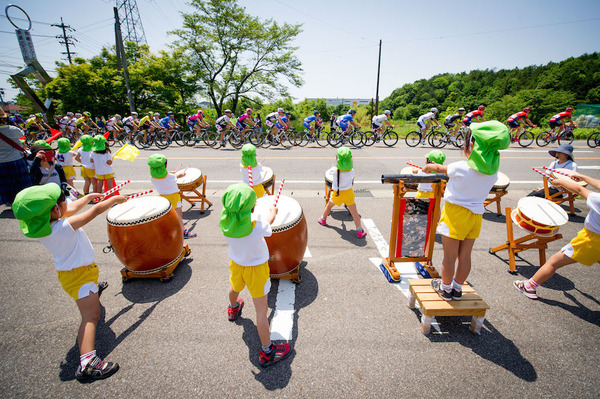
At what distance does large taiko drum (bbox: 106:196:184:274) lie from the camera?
3246mm

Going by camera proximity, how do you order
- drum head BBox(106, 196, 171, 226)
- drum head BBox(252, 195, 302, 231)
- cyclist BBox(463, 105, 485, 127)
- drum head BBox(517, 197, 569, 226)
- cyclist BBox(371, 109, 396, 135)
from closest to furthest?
drum head BBox(252, 195, 302, 231), drum head BBox(106, 196, 171, 226), drum head BBox(517, 197, 569, 226), cyclist BBox(463, 105, 485, 127), cyclist BBox(371, 109, 396, 135)

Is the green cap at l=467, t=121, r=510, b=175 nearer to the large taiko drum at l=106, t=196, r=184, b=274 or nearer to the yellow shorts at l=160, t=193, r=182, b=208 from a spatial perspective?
the large taiko drum at l=106, t=196, r=184, b=274

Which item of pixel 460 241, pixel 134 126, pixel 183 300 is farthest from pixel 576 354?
pixel 134 126

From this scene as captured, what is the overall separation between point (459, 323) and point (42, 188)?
4.40 m

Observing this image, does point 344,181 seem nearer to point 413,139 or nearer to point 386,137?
point 386,137

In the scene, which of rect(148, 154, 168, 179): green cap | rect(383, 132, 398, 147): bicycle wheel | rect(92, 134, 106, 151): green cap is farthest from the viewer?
rect(383, 132, 398, 147): bicycle wheel

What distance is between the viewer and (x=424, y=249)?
12.0 ft

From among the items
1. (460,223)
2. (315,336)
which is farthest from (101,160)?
(460,223)

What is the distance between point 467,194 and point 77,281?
3.97 metres

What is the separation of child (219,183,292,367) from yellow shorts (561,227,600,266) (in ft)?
11.0

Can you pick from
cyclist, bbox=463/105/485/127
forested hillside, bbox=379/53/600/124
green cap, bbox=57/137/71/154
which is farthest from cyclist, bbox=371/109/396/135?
forested hillside, bbox=379/53/600/124

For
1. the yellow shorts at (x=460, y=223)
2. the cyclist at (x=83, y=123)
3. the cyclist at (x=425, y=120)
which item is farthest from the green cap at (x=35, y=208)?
the cyclist at (x=83, y=123)

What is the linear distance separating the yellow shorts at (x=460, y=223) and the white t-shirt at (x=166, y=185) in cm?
414

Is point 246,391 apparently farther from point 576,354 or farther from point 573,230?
point 573,230
